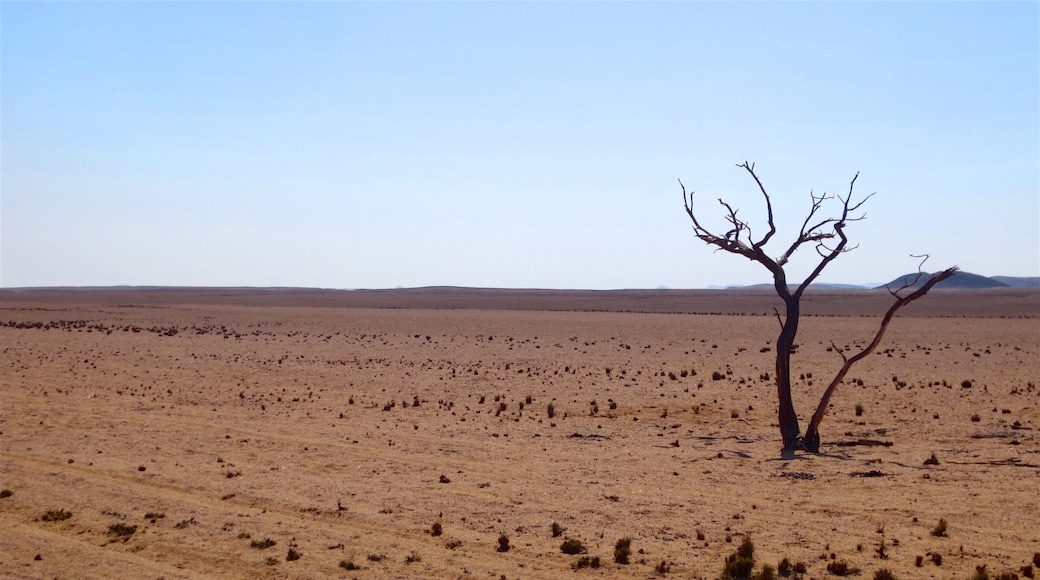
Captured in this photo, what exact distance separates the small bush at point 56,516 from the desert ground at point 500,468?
0.04 m

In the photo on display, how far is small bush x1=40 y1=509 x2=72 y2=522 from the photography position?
10812 millimetres

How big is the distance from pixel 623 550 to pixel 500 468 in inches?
195

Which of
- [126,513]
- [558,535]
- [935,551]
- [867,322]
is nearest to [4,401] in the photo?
[126,513]

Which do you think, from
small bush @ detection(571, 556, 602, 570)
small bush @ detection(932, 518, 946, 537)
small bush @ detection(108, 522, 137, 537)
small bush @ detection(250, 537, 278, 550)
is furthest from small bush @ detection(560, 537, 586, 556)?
small bush @ detection(108, 522, 137, 537)

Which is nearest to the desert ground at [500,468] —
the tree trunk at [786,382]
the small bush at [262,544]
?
the small bush at [262,544]

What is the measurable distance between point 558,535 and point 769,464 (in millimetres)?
5611

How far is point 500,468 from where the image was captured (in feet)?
46.6

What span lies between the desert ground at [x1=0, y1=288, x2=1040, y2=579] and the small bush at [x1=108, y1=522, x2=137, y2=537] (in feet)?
0.08

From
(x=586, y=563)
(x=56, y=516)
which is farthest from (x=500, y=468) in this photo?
(x=56, y=516)

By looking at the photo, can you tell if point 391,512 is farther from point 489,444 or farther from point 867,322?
point 867,322

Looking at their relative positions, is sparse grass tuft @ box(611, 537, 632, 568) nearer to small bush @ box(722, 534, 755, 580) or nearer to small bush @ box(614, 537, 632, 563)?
small bush @ box(614, 537, 632, 563)

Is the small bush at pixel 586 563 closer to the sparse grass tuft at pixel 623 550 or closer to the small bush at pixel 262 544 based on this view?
the sparse grass tuft at pixel 623 550

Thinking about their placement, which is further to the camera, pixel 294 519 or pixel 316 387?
pixel 316 387

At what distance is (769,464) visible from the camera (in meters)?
14.6
